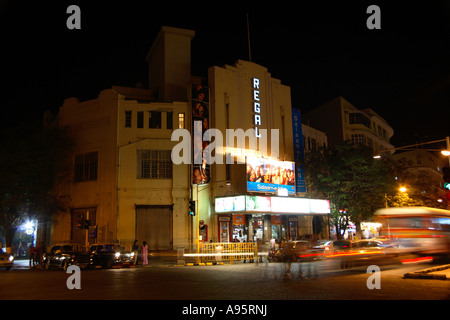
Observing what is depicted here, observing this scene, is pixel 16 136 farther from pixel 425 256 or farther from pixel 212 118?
pixel 425 256

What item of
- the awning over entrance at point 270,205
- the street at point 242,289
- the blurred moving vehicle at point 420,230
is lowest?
the street at point 242,289

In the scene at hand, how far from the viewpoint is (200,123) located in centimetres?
3706

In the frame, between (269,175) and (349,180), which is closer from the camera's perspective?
(269,175)

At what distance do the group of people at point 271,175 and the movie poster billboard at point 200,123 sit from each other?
3.95m

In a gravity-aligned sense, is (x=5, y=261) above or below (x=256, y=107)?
below

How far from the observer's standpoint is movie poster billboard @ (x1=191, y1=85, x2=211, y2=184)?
3584cm

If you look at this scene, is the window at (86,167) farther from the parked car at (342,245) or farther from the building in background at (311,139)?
the building in background at (311,139)

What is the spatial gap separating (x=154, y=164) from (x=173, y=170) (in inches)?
71.7

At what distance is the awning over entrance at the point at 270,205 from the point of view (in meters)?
34.6

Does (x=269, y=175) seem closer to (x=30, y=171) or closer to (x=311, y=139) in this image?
(x=311, y=139)

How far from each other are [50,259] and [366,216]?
33209 mm

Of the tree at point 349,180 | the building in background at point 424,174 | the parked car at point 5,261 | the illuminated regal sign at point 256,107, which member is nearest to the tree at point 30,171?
the parked car at point 5,261

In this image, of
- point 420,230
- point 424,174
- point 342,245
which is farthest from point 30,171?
point 424,174

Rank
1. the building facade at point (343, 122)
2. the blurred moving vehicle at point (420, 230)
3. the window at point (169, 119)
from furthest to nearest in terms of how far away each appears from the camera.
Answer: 1. the building facade at point (343, 122)
2. the window at point (169, 119)
3. the blurred moving vehicle at point (420, 230)
